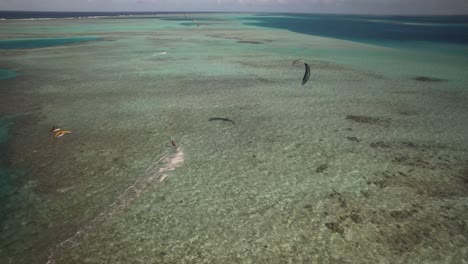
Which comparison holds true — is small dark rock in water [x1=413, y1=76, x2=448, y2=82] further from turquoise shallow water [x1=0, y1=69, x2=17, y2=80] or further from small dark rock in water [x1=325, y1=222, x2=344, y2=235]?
turquoise shallow water [x1=0, y1=69, x2=17, y2=80]

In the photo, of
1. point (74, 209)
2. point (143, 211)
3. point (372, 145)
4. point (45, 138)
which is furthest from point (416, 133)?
point (45, 138)

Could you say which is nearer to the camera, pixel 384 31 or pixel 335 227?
pixel 335 227

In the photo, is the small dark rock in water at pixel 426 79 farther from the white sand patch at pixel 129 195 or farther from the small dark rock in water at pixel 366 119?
the white sand patch at pixel 129 195

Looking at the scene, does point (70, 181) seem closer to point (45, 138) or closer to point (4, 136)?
point (45, 138)

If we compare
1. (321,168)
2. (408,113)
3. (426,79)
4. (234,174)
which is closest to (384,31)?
(426,79)

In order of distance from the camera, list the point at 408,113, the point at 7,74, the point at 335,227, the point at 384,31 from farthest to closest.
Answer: the point at 384,31, the point at 7,74, the point at 408,113, the point at 335,227

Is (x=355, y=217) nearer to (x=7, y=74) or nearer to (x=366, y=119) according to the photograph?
(x=366, y=119)

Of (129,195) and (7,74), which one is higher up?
(7,74)

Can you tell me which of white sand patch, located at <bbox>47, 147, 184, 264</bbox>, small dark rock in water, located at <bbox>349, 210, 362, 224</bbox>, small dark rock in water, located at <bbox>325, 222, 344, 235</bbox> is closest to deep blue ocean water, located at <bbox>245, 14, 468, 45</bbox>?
white sand patch, located at <bbox>47, 147, 184, 264</bbox>
